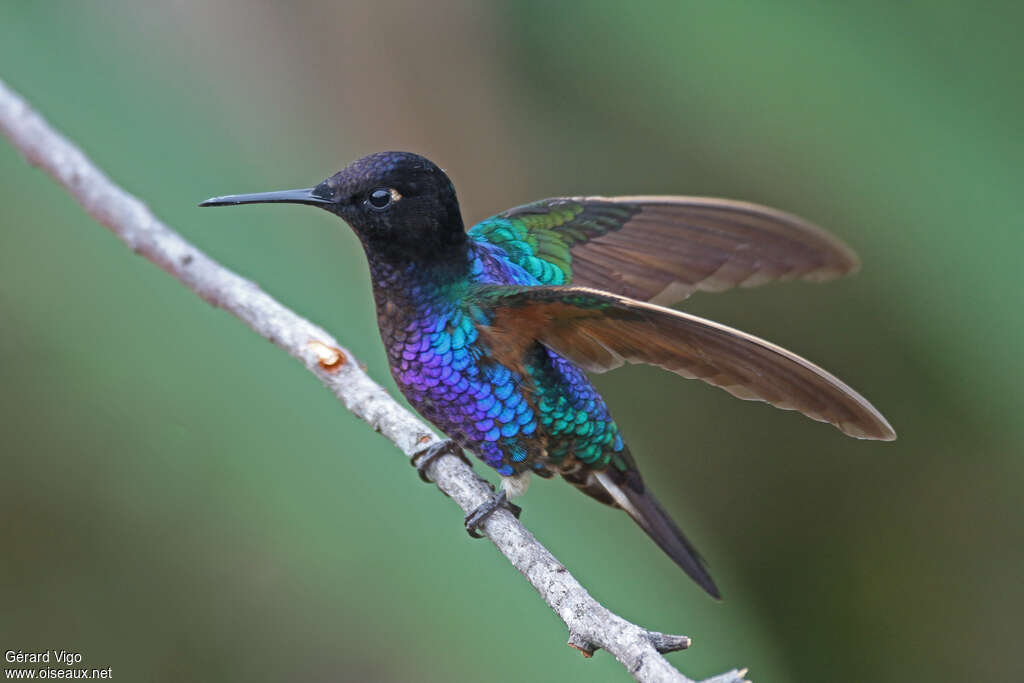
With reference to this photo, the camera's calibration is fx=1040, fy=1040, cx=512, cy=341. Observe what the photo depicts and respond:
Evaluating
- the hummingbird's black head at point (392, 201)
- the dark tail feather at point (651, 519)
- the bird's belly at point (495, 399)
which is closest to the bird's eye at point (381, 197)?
the hummingbird's black head at point (392, 201)

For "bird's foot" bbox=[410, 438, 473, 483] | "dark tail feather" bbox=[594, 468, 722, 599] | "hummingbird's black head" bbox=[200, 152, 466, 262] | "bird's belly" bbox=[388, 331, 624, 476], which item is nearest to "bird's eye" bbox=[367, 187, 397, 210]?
"hummingbird's black head" bbox=[200, 152, 466, 262]

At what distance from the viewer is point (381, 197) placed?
1.64 m

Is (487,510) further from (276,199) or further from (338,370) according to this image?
(276,199)

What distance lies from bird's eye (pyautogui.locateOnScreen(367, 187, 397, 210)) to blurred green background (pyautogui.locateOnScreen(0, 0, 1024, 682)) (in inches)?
26.4

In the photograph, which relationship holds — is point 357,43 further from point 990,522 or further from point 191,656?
point 990,522

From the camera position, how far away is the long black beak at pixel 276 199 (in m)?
1.60

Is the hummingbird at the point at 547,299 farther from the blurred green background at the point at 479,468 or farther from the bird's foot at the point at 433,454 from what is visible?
the blurred green background at the point at 479,468

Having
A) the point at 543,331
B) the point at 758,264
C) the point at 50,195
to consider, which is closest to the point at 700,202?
the point at 758,264

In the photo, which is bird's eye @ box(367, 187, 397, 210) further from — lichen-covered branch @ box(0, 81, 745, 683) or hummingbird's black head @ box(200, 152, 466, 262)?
lichen-covered branch @ box(0, 81, 745, 683)

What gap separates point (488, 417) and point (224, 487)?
78 cm

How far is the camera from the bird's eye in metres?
1.64

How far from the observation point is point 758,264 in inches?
67.7

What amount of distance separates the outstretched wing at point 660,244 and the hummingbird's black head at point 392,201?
255mm

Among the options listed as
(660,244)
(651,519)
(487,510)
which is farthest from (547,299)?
(651,519)
